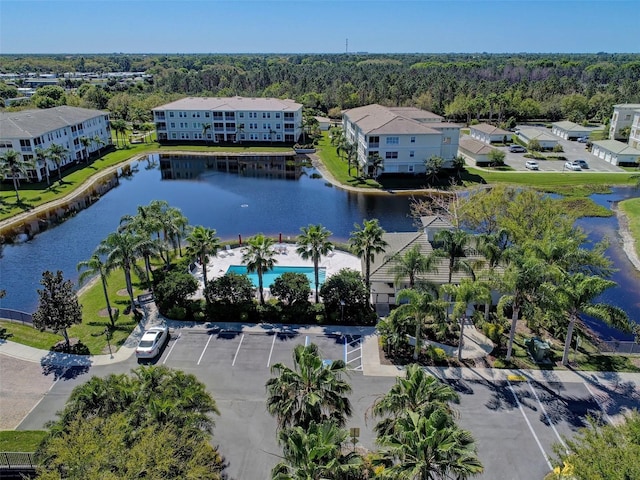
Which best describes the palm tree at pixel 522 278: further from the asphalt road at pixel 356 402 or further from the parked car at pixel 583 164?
the parked car at pixel 583 164

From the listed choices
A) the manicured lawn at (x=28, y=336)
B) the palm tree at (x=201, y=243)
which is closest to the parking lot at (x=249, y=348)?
the palm tree at (x=201, y=243)

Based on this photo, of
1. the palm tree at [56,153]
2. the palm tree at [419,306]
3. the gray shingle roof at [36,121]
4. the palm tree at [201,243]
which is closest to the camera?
the palm tree at [419,306]

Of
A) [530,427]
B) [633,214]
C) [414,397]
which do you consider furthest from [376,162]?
[414,397]

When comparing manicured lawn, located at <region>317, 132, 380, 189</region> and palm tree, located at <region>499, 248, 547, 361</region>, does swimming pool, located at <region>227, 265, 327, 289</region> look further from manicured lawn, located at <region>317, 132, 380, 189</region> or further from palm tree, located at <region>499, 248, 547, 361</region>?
manicured lawn, located at <region>317, 132, 380, 189</region>

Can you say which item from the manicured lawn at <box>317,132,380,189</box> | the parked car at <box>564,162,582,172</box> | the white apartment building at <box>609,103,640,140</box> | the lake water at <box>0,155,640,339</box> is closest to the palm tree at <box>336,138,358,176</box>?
the manicured lawn at <box>317,132,380,189</box>

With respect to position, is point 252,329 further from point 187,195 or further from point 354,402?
point 187,195

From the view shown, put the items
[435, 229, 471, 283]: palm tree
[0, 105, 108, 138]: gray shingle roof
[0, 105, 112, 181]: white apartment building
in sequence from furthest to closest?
[0, 105, 108, 138]: gray shingle roof, [0, 105, 112, 181]: white apartment building, [435, 229, 471, 283]: palm tree

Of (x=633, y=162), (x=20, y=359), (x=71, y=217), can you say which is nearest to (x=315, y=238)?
(x=20, y=359)
